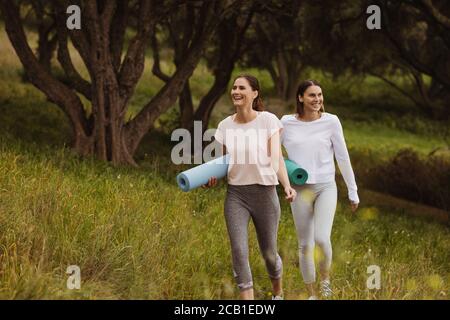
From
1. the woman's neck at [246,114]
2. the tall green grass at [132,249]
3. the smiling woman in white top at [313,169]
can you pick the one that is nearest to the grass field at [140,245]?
the tall green grass at [132,249]

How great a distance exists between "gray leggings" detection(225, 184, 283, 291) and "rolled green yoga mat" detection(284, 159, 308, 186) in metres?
0.37

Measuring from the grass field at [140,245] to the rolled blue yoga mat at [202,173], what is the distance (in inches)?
35.6

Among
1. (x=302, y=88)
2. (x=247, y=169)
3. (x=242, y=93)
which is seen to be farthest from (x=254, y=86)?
(x=302, y=88)

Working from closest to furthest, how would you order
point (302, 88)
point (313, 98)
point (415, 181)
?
point (313, 98) → point (302, 88) → point (415, 181)

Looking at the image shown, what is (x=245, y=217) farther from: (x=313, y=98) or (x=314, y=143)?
(x=313, y=98)

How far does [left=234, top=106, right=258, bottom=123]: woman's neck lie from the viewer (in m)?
5.84

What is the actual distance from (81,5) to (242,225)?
8131 mm

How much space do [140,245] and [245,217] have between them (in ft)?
4.21

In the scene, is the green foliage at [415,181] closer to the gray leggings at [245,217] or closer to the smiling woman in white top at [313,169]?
the smiling woman in white top at [313,169]

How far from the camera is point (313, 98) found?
6434 millimetres

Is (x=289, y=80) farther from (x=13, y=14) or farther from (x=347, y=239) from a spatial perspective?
(x=347, y=239)

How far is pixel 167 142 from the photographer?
1903 cm

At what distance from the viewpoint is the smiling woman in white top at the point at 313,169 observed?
6.45 m
